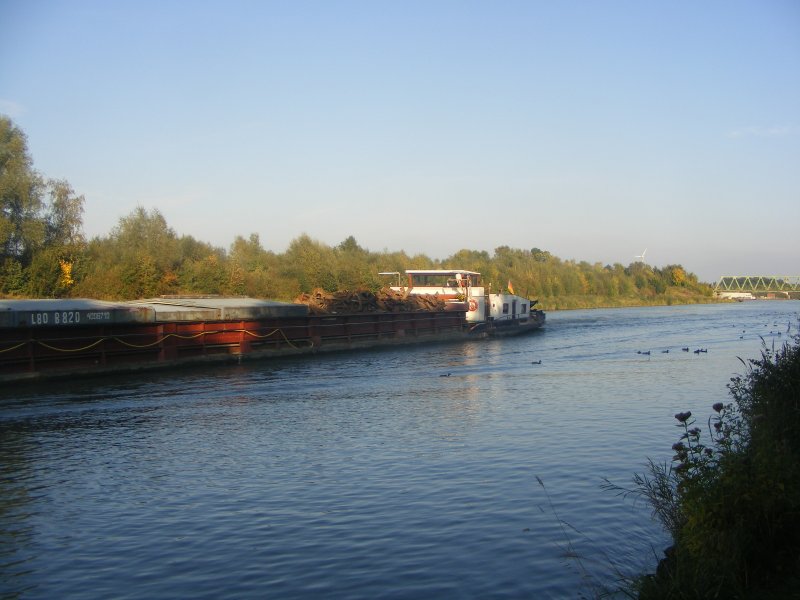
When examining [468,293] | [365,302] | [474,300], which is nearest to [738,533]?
[365,302]

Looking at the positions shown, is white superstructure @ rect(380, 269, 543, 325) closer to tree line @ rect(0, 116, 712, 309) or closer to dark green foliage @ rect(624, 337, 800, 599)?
tree line @ rect(0, 116, 712, 309)

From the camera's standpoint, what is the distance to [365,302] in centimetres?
4059

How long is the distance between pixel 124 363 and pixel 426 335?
2030cm

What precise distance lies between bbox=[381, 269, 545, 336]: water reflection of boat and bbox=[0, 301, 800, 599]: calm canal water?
79.5ft

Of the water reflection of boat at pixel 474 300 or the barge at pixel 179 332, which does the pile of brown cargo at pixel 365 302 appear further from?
the water reflection of boat at pixel 474 300

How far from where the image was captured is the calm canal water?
309 inches

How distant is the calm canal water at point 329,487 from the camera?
7.84 metres

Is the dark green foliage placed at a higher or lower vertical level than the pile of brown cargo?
lower

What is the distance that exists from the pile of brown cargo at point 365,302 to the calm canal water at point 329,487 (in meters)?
14.0

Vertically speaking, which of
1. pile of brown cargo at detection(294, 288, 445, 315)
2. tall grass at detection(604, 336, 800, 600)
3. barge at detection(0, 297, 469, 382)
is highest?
pile of brown cargo at detection(294, 288, 445, 315)

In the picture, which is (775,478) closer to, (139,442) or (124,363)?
(139,442)

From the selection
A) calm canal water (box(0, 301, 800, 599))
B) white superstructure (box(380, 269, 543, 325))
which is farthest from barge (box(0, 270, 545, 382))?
calm canal water (box(0, 301, 800, 599))

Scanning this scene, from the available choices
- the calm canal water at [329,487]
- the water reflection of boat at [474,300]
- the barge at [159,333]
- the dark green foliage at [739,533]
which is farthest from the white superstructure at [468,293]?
the dark green foliage at [739,533]

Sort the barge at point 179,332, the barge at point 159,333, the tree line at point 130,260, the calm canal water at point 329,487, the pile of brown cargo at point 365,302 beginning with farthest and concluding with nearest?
1. the tree line at point 130,260
2. the pile of brown cargo at point 365,302
3. the barge at point 179,332
4. the barge at point 159,333
5. the calm canal water at point 329,487
